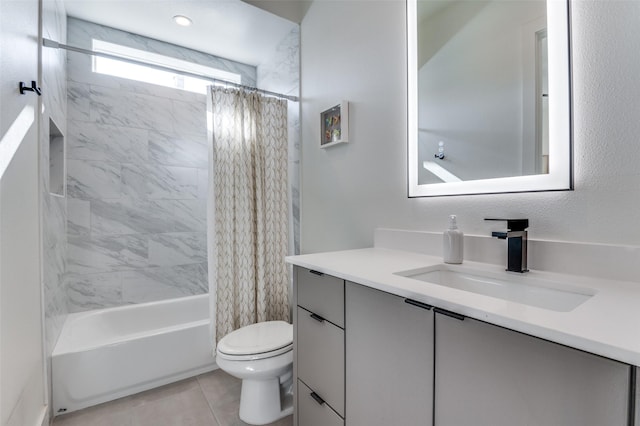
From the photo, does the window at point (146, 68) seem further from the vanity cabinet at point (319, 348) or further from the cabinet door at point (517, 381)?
the cabinet door at point (517, 381)

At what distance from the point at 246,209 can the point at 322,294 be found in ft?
3.49

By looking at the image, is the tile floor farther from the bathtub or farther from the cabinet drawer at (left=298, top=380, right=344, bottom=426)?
the cabinet drawer at (left=298, top=380, right=344, bottom=426)

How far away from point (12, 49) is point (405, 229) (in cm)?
175

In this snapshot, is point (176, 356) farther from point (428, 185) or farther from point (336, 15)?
point (336, 15)

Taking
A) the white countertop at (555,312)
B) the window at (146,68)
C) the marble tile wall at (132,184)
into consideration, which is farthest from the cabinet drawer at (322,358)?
the window at (146,68)

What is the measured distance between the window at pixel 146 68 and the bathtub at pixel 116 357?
1.84 meters

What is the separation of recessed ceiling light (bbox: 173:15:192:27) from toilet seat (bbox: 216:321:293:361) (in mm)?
2279

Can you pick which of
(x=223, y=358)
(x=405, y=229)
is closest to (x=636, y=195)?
(x=405, y=229)

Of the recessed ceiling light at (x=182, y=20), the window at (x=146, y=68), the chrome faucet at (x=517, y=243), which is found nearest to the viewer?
the chrome faucet at (x=517, y=243)

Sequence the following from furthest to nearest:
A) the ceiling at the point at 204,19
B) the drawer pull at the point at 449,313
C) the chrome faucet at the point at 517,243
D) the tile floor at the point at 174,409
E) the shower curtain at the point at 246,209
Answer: the ceiling at the point at 204,19 → the shower curtain at the point at 246,209 → the tile floor at the point at 174,409 → the chrome faucet at the point at 517,243 → the drawer pull at the point at 449,313

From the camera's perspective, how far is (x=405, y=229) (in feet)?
4.63

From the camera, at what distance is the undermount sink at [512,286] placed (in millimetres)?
791

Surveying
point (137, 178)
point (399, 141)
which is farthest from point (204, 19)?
point (399, 141)

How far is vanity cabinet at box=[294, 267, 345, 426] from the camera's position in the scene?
1.04 m
